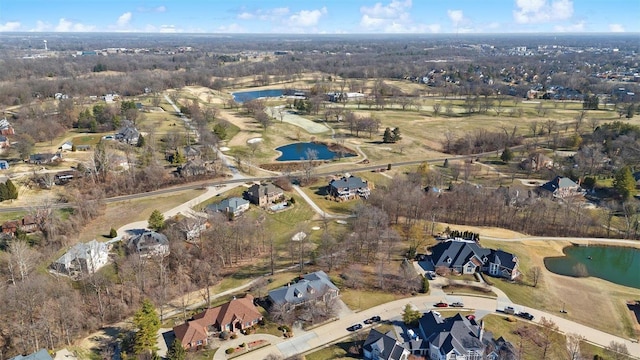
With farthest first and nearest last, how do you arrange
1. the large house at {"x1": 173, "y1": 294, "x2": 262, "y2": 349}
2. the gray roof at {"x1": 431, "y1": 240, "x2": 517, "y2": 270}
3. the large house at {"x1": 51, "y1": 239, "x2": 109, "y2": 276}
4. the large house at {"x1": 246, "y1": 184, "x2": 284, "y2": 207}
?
the large house at {"x1": 246, "y1": 184, "x2": 284, "y2": 207}
the gray roof at {"x1": 431, "y1": 240, "x2": 517, "y2": 270}
the large house at {"x1": 51, "y1": 239, "x2": 109, "y2": 276}
the large house at {"x1": 173, "y1": 294, "x2": 262, "y2": 349}

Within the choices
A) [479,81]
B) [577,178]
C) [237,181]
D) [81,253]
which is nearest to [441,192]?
[577,178]

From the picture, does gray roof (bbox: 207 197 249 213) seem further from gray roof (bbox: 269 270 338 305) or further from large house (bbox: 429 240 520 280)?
large house (bbox: 429 240 520 280)

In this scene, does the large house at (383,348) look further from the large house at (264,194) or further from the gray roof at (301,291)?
the large house at (264,194)

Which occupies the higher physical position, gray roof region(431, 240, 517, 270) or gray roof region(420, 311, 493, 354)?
gray roof region(431, 240, 517, 270)

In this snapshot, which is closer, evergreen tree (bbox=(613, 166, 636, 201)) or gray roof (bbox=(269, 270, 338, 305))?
gray roof (bbox=(269, 270, 338, 305))

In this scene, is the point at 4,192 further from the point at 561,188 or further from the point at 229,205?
the point at 561,188

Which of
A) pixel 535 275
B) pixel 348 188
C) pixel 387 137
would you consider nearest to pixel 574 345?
pixel 535 275

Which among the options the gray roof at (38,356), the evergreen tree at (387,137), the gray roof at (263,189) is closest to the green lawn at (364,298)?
the gray roof at (38,356)

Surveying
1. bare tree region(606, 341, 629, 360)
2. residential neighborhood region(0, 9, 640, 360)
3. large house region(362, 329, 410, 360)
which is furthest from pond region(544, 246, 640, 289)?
large house region(362, 329, 410, 360)
